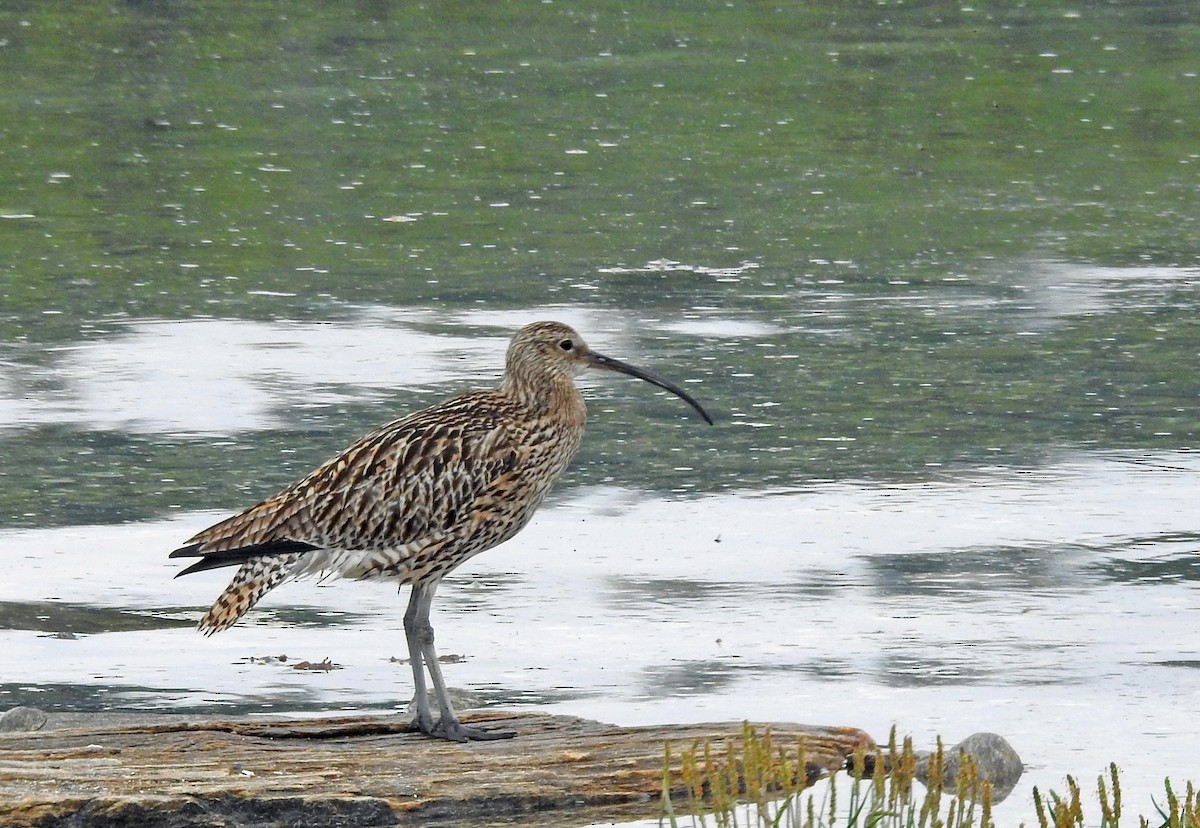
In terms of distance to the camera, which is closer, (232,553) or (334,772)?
(334,772)

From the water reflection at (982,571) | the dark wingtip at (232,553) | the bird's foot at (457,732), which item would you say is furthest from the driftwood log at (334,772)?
the water reflection at (982,571)

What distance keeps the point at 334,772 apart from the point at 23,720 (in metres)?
1.09

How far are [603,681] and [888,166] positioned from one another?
10.2m

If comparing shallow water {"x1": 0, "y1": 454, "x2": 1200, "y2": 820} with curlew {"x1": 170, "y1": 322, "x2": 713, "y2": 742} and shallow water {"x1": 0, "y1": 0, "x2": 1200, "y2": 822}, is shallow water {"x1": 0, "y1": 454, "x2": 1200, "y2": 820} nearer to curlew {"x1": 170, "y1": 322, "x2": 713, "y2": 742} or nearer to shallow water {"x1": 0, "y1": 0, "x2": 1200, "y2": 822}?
shallow water {"x1": 0, "y1": 0, "x2": 1200, "y2": 822}

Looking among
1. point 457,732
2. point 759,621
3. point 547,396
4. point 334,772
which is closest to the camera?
point 334,772

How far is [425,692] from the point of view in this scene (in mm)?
6992

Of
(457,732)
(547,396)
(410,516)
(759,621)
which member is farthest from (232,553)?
(759,621)

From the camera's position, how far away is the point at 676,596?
847 centimetres

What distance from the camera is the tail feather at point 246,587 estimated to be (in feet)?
23.4

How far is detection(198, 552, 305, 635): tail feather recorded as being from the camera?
7125 mm

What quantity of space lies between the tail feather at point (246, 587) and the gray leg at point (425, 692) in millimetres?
391

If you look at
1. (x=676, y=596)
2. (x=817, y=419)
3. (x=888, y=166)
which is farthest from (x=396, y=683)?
(x=888, y=166)

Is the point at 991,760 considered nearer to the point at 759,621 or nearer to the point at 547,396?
the point at 759,621

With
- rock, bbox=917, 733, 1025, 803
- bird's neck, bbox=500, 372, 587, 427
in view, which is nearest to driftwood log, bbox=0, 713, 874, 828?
rock, bbox=917, 733, 1025, 803
